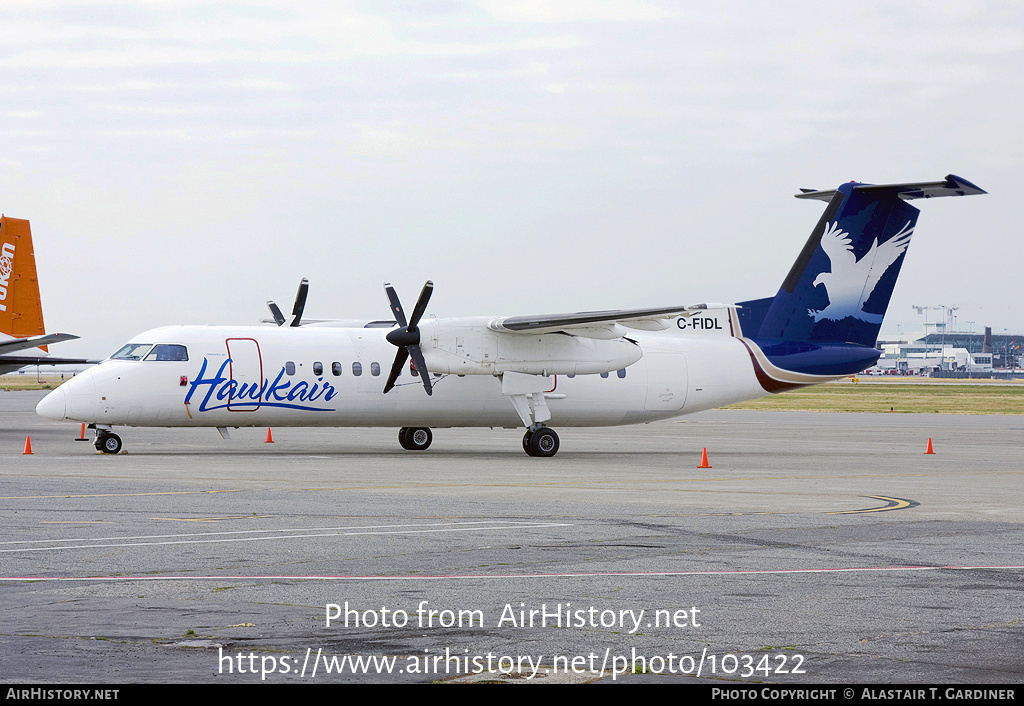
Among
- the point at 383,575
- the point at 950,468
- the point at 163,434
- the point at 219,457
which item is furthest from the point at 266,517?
the point at 163,434

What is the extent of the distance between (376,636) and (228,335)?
19966mm

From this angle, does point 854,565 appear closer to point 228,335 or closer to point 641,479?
point 641,479

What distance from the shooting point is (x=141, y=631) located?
23.7ft

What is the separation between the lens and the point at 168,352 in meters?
25.3

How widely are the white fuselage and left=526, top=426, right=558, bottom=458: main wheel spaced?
129cm

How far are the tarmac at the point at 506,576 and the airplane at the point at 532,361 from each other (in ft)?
12.9

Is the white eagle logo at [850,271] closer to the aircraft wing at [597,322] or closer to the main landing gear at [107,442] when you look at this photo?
the aircraft wing at [597,322]

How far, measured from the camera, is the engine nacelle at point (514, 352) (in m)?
26.2

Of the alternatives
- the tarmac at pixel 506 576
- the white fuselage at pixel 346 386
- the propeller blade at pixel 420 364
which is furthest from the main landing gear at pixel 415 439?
the tarmac at pixel 506 576

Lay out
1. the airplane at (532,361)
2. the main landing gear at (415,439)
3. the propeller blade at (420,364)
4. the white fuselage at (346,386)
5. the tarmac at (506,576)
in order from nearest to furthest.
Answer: the tarmac at (506,576), the white fuselage at (346,386), the airplane at (532,361), the propeller blade at (420,364), the main landing gear at (415,439)

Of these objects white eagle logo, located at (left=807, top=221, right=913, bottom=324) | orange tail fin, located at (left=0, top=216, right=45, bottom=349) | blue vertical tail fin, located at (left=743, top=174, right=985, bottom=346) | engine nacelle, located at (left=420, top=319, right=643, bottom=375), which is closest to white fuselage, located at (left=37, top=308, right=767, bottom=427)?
engine nacelle, located at (left=420, top=319, right=643, bottom=375)

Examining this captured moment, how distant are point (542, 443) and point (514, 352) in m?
2.29

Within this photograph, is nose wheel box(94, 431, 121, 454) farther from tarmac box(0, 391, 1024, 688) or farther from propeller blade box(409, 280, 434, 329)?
propeller blade box(409, 280, 434, 329)

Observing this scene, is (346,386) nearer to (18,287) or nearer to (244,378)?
(244,378)
